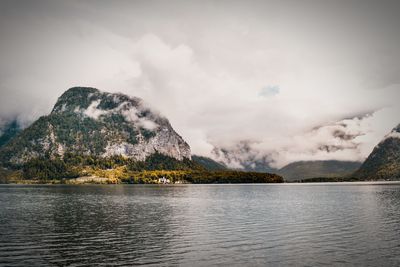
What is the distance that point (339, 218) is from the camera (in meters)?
85.9

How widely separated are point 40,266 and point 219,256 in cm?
2121

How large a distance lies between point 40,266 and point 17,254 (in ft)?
27.0

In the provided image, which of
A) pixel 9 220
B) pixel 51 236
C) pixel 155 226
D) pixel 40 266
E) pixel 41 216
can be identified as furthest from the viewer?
pixel 41 216

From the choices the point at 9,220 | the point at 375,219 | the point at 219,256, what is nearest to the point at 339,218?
the point at 375,219

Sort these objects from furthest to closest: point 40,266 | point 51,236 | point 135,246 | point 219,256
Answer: point 51,236 < point 135,246 < point 219,256 < point 40,266

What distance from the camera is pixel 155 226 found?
73.8m

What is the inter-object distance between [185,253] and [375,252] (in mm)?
25384

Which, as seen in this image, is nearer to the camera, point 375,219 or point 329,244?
point 329,244

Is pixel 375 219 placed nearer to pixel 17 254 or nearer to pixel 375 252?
pixel 375 252

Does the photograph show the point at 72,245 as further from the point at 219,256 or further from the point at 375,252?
the point at 375,252

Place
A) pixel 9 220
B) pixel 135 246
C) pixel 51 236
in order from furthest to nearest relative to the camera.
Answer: pixel 9 220
pixel 51 236
pixel 135 246

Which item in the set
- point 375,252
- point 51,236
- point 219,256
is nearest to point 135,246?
point 219,256

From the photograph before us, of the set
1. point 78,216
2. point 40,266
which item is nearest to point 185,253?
point 40,266

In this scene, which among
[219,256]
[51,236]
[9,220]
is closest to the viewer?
[219,256]
